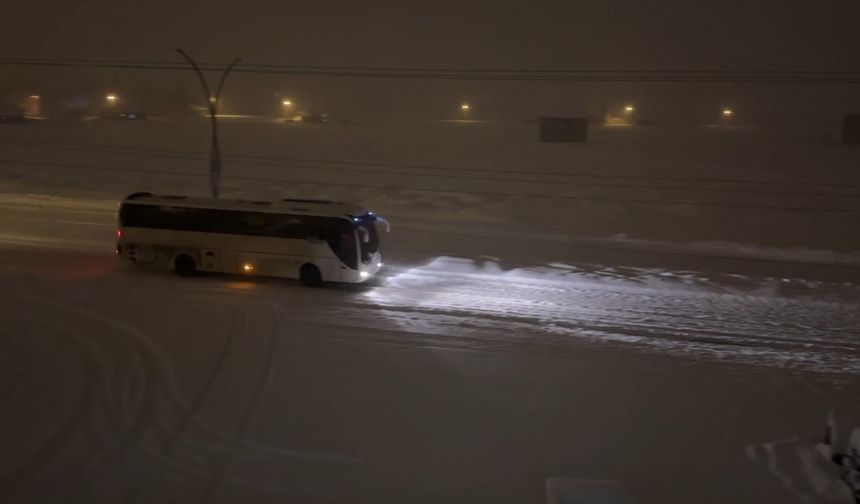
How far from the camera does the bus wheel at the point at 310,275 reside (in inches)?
623

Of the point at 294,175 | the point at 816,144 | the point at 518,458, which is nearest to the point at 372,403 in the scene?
the point at 518,458

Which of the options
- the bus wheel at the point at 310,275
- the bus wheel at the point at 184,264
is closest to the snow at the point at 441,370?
the bus wheel at the point at 310,275

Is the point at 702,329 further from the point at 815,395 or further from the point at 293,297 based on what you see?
the point at 293,297

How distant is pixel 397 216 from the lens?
27.8m

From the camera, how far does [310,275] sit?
52.0ft

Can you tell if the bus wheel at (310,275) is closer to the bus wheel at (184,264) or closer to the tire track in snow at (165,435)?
the bus wheel at (184,264)

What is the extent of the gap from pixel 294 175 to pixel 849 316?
28.0 meters

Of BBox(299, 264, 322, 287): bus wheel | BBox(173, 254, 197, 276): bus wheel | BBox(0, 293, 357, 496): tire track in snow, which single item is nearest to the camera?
BBox(0, 293, 357, 496): tire track in snow

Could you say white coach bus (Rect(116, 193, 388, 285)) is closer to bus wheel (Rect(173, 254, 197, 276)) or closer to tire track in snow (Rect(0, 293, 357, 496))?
bus wheel (Rect(173, 254, 197, 276))

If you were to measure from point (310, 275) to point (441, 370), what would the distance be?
656 cm

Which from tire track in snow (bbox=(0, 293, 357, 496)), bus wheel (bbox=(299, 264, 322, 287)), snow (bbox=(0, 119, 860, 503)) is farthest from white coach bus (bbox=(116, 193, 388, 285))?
tire track in snow (bbox=(0, 293, 357, 496))

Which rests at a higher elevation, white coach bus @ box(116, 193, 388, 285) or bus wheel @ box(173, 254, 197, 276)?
white coach bus @ box(116, 193, 388, 285)

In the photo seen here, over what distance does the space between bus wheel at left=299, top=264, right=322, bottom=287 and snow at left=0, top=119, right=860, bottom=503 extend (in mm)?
650

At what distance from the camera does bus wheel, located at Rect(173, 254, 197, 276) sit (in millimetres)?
16359
